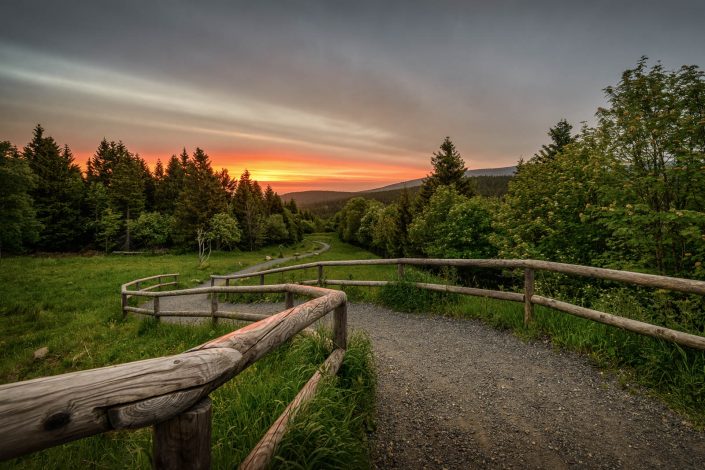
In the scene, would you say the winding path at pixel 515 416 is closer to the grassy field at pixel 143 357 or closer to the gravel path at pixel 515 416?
the gravel path at pixel 515 416

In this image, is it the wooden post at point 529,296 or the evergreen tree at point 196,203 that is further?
the evergreen tree at point 196,203

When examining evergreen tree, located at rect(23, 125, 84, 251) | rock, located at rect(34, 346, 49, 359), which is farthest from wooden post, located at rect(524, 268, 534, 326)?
evergreen tree, located at rect(23, 125, 84, 251)

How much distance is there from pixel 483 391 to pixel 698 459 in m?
1.85

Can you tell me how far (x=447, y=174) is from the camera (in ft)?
104

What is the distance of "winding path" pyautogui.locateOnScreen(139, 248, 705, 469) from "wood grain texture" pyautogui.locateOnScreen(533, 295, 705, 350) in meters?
0.66

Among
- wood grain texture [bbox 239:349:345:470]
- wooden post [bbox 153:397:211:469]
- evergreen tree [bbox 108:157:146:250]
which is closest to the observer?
wooden post [bbox 153:397:211:469]

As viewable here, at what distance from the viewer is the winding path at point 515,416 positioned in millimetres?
2920

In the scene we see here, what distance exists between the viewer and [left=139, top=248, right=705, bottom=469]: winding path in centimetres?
292

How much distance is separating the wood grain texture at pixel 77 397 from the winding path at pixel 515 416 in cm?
245

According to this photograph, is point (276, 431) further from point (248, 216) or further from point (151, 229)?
point (248, 216)

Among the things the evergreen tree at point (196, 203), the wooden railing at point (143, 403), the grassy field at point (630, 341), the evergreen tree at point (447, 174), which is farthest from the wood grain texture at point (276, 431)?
the evergreen tree at point (196, 203)

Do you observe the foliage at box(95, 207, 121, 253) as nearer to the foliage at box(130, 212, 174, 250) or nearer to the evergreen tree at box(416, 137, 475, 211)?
the foliage at box(130, 212, 174, 250)

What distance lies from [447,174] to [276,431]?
105 feet

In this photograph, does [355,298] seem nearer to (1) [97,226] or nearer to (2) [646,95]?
(2) [646,95]
